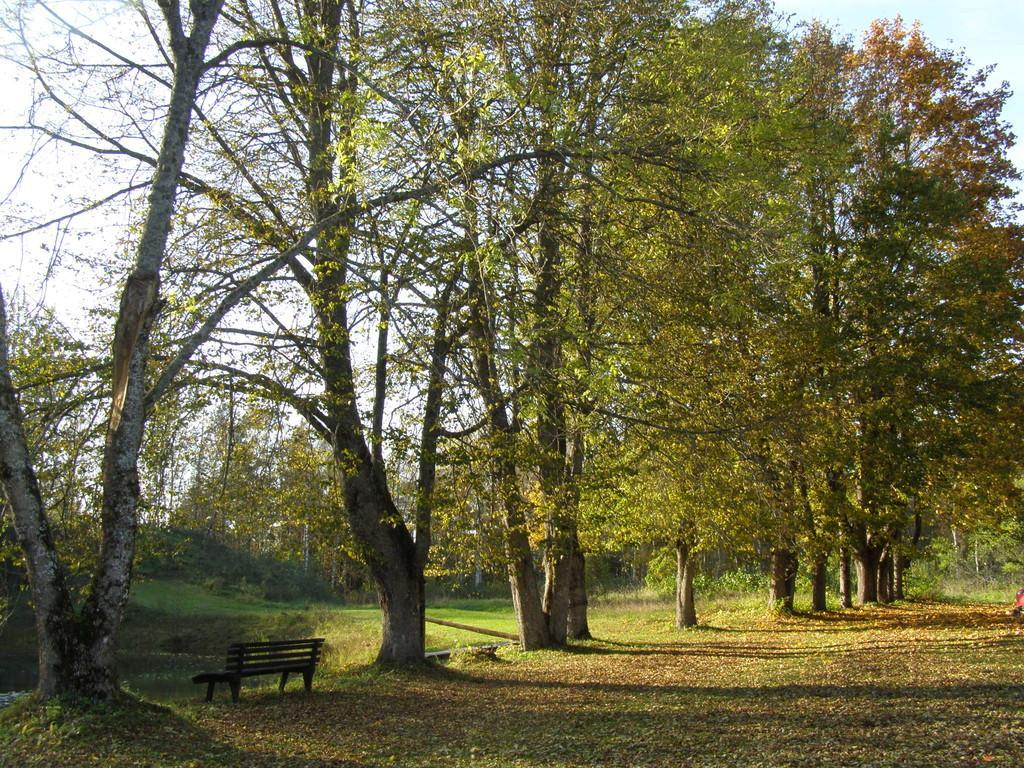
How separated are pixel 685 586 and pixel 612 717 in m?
14.1

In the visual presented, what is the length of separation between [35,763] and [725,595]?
1222 inches

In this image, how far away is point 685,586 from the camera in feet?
75.4

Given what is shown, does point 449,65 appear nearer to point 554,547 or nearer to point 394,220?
point 394,220

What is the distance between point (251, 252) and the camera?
10828mm

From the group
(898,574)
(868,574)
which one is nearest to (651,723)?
(868,574)

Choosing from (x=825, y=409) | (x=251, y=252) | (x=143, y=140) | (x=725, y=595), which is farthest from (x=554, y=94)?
(x=725, y=595)

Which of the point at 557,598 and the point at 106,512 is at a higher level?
the point at 106,512

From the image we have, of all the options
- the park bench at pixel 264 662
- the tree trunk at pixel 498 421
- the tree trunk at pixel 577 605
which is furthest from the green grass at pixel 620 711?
the tree trunk at pixel 498 421

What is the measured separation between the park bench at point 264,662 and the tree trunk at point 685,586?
12.2 m

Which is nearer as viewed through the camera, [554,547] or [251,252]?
[251,252]

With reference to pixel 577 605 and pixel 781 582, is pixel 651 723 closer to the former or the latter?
pixel 577 605

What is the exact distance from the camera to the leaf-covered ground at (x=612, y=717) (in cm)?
706

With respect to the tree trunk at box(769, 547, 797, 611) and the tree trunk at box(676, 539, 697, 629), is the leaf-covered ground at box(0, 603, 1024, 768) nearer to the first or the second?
the tree trunk at box(676, 539, 697, 629)

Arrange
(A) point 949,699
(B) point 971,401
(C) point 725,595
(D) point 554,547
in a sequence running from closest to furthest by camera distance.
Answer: (A) point 949,699 → (D) point 554,547 → (B) point 971,401 → (C) point 725,595
